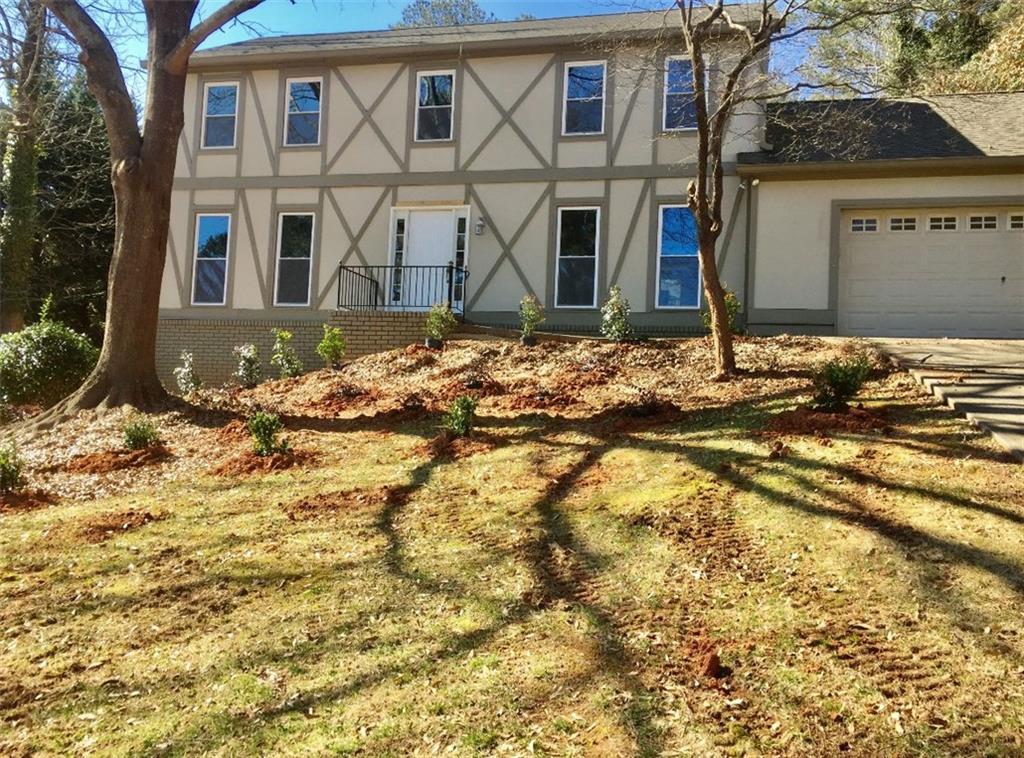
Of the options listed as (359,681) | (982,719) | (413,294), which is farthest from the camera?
(413,294)

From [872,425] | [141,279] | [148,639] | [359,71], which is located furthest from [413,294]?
[148,639]

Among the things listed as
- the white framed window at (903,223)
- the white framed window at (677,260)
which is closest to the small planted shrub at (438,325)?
the white framed window at (677,260)

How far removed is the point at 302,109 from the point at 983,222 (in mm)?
12609

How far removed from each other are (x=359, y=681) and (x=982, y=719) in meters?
2.37

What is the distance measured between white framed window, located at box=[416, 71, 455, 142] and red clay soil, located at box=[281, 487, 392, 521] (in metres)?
10.5

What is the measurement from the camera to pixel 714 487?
201 inches

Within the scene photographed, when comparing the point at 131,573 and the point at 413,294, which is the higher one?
the point at 413,294

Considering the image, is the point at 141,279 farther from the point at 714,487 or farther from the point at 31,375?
the point at 714,487

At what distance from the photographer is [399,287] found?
14844 millimetres

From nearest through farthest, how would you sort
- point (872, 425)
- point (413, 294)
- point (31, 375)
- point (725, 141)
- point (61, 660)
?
point (61, 660)
point (872, 425)
point (31, 375)
point (725, 141)
point (413, 294)

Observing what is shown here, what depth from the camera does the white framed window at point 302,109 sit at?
15484 millimetres

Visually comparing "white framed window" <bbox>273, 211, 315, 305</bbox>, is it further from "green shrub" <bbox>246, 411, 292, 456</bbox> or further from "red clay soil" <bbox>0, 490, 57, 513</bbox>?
"red clay soil" <bbox>0, 490, 57, 513</bbox>

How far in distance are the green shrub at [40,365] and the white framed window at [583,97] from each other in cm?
896

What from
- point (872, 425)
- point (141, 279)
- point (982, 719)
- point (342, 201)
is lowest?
point (982, 719)
